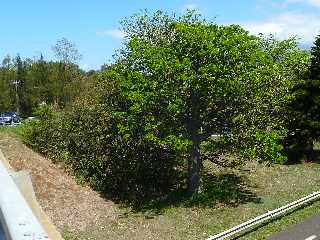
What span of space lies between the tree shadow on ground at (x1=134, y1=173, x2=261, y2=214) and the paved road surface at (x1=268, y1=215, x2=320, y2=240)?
4415 millimetres

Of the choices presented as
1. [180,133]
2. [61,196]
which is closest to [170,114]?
[180,133]

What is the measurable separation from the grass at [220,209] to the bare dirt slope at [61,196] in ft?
1.96

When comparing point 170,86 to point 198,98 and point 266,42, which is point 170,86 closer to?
point 198,98

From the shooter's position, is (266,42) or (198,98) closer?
(198,98)

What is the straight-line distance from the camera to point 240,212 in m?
22.7

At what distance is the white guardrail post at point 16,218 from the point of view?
1870mm

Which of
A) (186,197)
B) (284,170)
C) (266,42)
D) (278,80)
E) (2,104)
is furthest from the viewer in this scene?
(2,104)

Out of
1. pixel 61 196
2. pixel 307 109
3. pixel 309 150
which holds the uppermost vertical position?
pixel 307 109

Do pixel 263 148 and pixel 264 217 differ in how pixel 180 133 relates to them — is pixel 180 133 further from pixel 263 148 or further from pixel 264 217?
pixel 264 217

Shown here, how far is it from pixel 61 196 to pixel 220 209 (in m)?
7.56

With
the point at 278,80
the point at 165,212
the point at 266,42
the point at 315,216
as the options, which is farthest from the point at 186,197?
the point at 266,42

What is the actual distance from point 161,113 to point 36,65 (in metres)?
58.1

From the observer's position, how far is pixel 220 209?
23.3 m

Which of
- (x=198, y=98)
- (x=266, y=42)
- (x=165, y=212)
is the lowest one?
(x=165, y=212)
